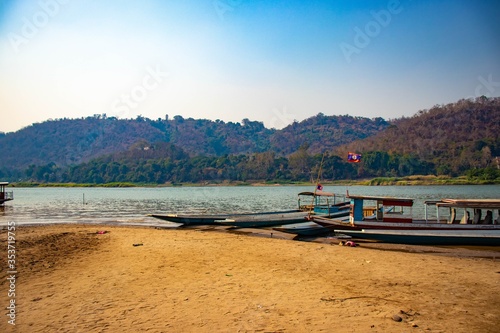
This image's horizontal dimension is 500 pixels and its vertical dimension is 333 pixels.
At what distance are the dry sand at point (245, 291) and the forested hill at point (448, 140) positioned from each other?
11075 cm

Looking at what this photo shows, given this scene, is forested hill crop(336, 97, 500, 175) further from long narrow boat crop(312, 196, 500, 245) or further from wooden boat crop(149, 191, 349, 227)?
long narrow boat crop(312, 196, 500, 245)

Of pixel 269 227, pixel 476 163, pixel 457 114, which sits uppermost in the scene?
pixel 457 114

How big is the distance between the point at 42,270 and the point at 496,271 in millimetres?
12983

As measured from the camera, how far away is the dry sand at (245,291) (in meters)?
6.96

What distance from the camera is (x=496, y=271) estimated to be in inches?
449

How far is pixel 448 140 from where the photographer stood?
13512 centimetres

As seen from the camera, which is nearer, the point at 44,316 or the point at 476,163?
the point at 44,316

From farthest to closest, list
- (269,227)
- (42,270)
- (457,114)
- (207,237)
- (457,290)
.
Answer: (457,114), (269,227), (207,237), (42,270), (457,290)

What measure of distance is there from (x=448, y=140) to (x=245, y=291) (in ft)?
474

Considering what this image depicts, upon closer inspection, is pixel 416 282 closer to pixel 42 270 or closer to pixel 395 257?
pixel 395 257

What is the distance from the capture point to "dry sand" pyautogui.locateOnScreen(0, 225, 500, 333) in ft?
22.9

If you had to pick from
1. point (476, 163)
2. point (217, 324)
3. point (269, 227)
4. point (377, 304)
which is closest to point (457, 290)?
point (377, 304)

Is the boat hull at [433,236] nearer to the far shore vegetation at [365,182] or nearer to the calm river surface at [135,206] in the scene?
the calm river surface at [135,206]

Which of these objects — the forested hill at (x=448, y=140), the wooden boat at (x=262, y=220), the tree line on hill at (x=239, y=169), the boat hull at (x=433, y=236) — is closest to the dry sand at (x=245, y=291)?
the boat hull at (x=433, y=236)
